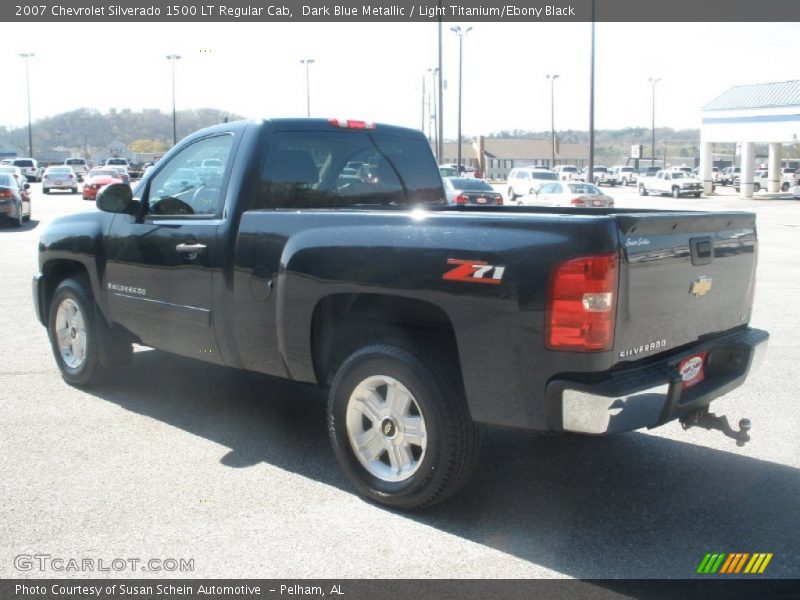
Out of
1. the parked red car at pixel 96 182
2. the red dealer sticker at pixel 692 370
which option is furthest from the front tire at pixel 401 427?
the parked red car at pixel 96 182

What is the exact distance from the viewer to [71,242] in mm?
6262

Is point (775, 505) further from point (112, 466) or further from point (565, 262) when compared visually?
point (112, 466)

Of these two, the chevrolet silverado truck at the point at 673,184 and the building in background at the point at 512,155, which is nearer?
the chevrolet silverado truck at the point at 673,184

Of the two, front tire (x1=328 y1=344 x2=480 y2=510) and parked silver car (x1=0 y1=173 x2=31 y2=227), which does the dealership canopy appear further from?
Answer: front tire (x1=328 y1=344 x2=480 y2=510)

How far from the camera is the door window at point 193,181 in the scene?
5.25 meters

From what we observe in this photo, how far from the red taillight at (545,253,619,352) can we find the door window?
2440mm

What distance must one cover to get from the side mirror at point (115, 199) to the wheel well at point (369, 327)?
190 centimetres

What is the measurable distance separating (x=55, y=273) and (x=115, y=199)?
1514 mm

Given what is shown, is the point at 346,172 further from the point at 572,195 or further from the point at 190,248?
the point at 572,195

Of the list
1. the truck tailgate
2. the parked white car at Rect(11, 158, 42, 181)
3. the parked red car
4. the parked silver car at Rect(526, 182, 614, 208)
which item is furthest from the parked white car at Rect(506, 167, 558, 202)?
the parked white car at Rect(11, 158, 42, 181)

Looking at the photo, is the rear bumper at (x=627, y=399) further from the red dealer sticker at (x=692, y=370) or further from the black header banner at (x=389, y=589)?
the black header banner at (x=389, y=589)

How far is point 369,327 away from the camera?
14.5ft

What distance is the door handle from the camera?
16.6 ft

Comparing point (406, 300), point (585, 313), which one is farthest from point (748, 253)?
point (406, 300)
